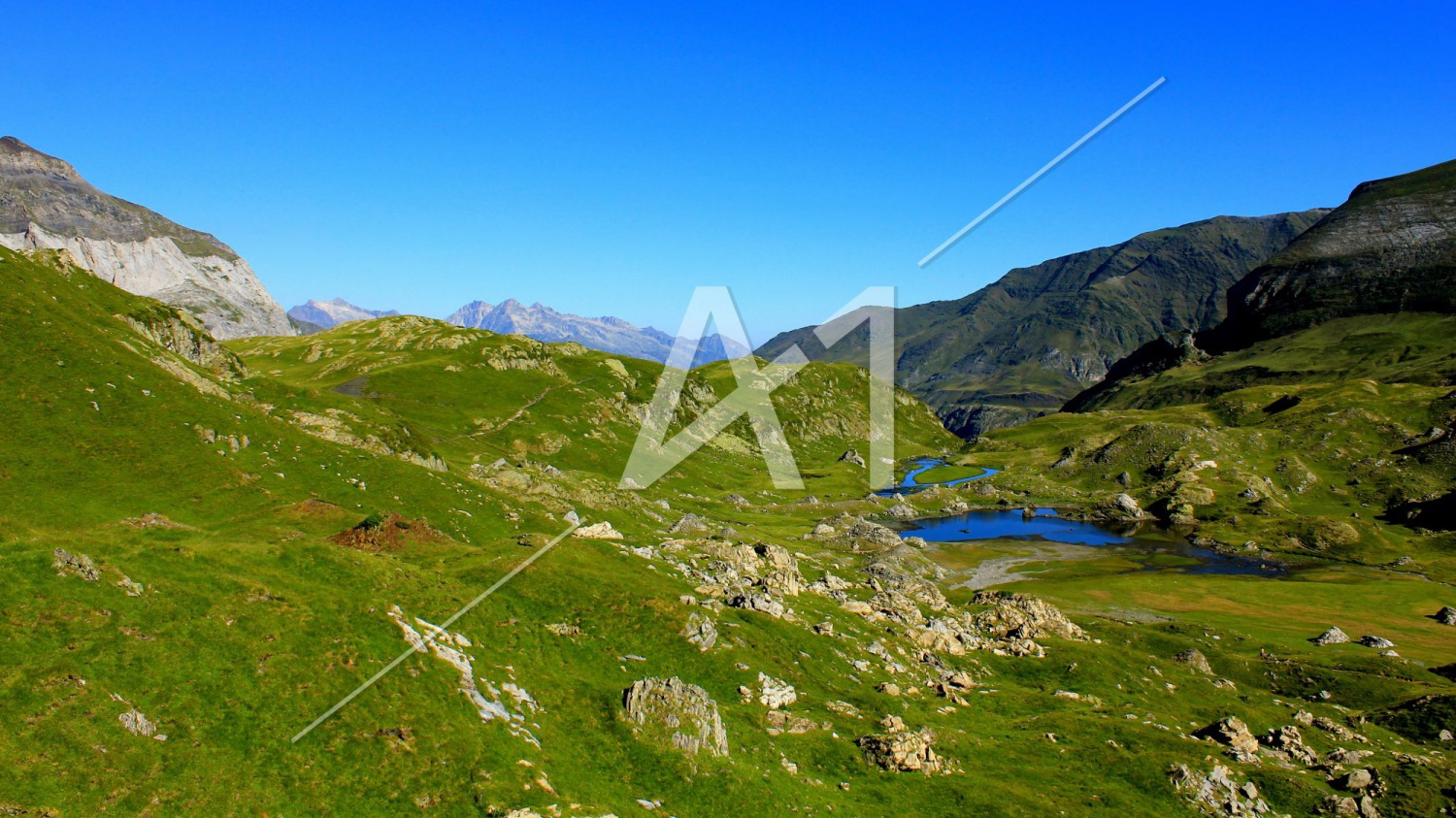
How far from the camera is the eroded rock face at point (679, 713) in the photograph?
3941 centimetres

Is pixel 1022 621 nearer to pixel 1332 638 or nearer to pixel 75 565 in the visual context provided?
pixel 1332 638

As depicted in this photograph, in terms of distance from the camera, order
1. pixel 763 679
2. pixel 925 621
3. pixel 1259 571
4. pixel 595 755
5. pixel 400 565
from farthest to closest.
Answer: pixel 1259 571 → pixel 925 621 → pixel 763 679 → pixel 400 565 → pixel 595 755

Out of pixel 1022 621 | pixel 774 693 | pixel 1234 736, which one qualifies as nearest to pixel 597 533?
pixel 774 693

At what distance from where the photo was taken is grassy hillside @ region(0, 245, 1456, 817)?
87.7 feet

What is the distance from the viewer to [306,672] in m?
30.5

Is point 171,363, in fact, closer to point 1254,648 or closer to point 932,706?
point 932,706

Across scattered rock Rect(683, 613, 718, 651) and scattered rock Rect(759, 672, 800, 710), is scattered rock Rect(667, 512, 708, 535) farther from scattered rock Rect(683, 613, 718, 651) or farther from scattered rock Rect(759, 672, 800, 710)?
scattered rock Rect(759, 672, 800, 710)

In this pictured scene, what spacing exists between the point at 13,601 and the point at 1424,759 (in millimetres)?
90057

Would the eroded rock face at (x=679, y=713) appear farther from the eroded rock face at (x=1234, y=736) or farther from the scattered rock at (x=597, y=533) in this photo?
the eroded rock face at (x=1234, y=736)

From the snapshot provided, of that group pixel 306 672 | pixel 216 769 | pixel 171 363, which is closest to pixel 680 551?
pixel 306 672

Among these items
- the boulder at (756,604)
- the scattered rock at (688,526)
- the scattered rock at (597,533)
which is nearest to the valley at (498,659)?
the boulder at (756,604)

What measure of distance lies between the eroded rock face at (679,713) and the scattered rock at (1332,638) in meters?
110

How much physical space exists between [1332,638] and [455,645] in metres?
127

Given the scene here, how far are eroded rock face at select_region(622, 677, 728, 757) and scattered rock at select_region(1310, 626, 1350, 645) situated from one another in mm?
110267
